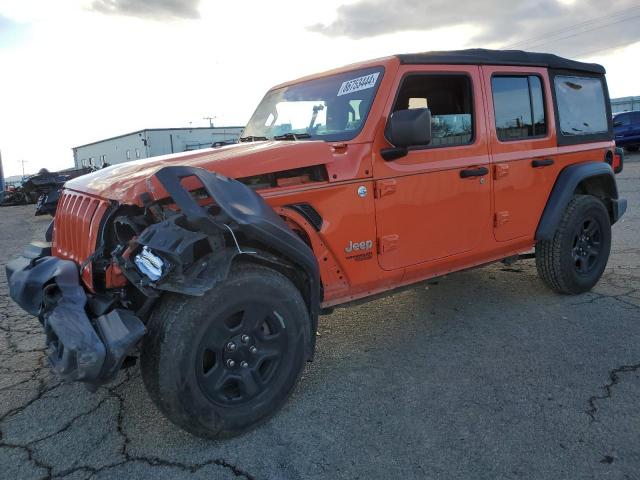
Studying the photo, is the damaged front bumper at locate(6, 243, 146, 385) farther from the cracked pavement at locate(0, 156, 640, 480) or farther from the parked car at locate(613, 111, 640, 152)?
the parked car at locate(613, 111, 640, 152)

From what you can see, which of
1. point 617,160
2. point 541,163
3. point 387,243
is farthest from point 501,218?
point 617,160

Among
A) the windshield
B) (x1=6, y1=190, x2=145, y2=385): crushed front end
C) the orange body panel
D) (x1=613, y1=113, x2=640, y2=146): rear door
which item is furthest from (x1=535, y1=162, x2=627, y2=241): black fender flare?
(x1=613, y1=113, x2=640, y2=146): rear door

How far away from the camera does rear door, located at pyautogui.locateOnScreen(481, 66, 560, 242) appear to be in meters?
3.89

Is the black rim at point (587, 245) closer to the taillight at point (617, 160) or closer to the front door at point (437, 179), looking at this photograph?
the taillight at point (617, 160)

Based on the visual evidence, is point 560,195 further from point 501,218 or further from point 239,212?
point 239,212

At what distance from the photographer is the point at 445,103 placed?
380 cm

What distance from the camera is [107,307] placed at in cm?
246

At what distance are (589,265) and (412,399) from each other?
275cm

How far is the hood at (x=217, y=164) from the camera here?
256 centimetres

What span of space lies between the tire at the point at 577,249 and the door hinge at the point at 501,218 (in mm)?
751

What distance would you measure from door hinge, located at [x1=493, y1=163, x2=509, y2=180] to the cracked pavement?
119 cm

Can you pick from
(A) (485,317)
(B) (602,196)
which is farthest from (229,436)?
(B) (602,196)

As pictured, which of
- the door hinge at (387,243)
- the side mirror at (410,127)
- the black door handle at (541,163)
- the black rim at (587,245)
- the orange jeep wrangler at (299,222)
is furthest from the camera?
the black rim at (587,245)

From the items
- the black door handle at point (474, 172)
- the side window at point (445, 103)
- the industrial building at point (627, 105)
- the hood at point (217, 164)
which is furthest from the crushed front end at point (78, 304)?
the industrial building at point (627, 105)
